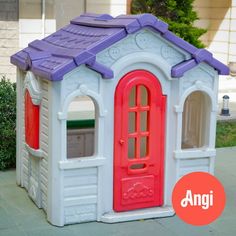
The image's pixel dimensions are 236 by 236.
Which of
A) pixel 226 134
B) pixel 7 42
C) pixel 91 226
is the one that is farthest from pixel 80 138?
pixel 7 42

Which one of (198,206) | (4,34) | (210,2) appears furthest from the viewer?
(210,2)

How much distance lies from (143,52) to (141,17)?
0.39m

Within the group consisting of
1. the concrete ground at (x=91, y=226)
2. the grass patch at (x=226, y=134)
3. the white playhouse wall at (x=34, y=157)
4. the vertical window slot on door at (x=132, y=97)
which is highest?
the vertical window slot on door at (x=132, y=97)

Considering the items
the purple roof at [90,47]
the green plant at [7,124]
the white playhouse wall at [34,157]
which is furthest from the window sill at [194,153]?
the green plant at [7,124]

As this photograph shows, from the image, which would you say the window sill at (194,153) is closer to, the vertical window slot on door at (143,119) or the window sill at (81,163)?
the vertical window slot on door at (143,119)

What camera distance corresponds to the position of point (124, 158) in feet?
20.6

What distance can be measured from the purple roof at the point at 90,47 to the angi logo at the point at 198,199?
1.58m

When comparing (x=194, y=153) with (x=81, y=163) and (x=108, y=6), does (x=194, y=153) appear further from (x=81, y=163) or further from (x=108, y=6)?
(x=108, y=6)

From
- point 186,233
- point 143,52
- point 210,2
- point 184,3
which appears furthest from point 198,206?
point 210,2

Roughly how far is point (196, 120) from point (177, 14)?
9.43 metres

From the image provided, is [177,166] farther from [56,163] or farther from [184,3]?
[184,3]

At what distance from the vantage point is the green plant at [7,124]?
8180 mm

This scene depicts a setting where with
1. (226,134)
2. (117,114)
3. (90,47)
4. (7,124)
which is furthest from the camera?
(226,134)

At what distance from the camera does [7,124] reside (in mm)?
8227
